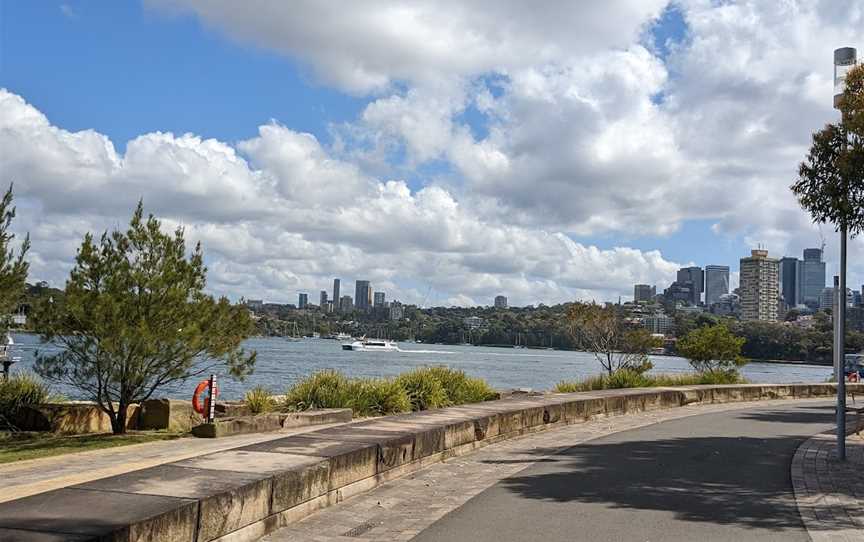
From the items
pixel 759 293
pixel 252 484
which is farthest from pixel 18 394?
pixel 759 293

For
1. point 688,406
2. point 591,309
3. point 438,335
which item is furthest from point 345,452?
point 438,335

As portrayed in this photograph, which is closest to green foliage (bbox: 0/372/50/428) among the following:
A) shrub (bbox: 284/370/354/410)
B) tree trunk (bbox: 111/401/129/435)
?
tree trunk (bbox: 111/401/129/435)

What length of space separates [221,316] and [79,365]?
109 inches

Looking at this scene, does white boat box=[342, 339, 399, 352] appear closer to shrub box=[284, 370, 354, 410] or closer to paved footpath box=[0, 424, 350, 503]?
shrub box=[284, 370, 354, 410]

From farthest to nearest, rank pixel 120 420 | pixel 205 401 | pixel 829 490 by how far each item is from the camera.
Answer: pixel 120 420 → pixel 205 401 → pixel 829 490

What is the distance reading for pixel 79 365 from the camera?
52.7 feet

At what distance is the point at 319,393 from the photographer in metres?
16.0

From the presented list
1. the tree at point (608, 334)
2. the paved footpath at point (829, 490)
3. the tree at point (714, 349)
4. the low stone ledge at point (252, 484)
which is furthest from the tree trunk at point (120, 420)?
the tree at point (714, 349)

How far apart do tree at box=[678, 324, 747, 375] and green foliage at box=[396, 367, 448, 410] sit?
15.5m

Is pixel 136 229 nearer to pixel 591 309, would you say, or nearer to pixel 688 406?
pixel 688 406

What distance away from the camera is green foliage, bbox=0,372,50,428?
1570 cm

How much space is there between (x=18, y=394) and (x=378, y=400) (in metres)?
6.85

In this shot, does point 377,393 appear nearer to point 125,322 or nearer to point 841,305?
point 125,322

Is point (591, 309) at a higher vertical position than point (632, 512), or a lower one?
higher
